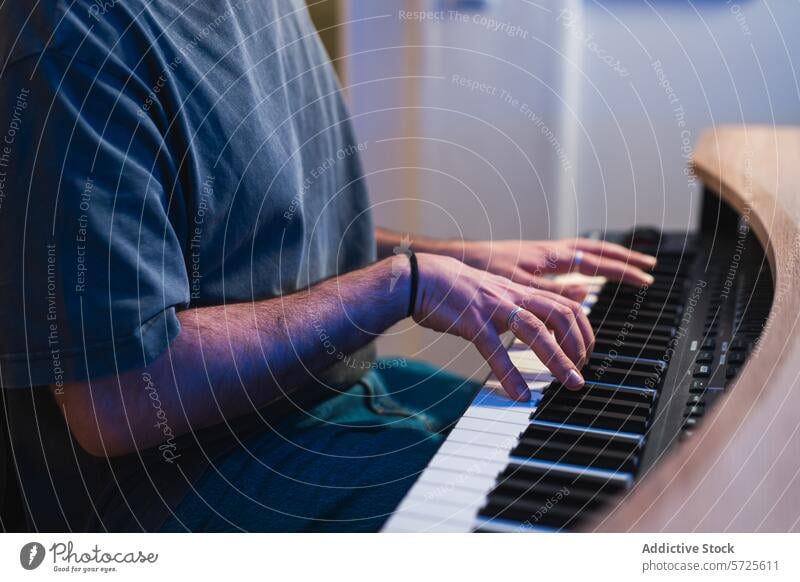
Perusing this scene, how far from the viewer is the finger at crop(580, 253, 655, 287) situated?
102 centimetres

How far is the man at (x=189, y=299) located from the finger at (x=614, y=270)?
0.79ft

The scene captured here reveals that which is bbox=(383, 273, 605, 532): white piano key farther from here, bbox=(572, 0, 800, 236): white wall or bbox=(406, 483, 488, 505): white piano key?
bbox=(572, 0, 800, 236): white wall

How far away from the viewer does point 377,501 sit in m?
0.76

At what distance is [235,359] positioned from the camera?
0.74 metres

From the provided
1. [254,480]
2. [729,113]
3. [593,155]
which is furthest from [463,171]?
[254,480]

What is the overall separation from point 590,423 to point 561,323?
0.12m

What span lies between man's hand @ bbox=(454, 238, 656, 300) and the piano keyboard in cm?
7

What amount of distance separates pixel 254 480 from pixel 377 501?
11 centimetres

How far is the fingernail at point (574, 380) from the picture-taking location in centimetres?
74

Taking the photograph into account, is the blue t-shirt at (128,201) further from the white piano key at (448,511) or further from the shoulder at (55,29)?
the white piano key at (448,511)

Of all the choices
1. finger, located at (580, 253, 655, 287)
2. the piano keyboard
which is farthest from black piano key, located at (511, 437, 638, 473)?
finger, located at (580, 253, 655, 287)

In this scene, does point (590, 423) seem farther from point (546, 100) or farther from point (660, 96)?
point (660, 96)

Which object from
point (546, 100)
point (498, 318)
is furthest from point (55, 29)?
point (546, 100)

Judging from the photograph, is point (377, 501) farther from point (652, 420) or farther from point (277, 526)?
point (652, 420)
